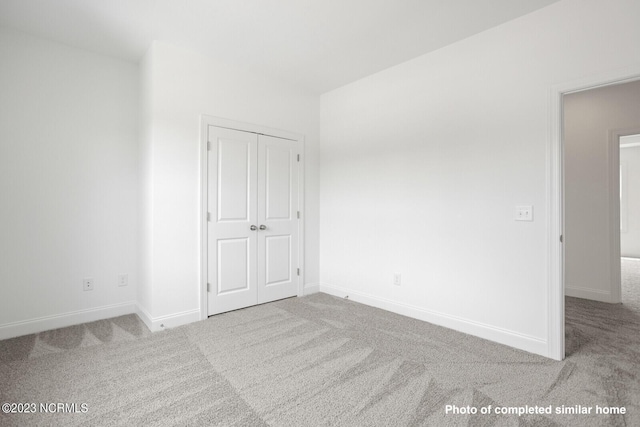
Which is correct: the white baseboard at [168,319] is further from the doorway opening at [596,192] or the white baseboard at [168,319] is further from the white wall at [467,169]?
the doorway opening at [596,192]

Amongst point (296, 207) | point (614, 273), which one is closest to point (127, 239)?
point (296, 207)

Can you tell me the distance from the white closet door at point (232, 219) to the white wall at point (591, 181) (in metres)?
4.03

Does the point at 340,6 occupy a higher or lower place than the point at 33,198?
higher

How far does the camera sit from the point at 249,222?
140 inches

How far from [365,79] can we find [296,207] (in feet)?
5.84

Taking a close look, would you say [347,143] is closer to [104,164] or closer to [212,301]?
[212,301]

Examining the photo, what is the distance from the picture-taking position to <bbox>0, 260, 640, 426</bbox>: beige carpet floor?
5.52ft

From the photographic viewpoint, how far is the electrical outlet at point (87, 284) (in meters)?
3.10

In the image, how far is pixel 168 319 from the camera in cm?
298

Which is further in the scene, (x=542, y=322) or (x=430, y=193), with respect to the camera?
(x=430, y=193)

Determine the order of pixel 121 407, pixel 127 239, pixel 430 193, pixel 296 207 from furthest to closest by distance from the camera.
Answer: pixel 296 207
pixel 127 239
pixel 430 193
pixel 121 407

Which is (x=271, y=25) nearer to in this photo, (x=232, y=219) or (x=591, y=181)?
(x=232, y=219)

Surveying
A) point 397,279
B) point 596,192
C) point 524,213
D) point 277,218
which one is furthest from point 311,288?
point 596,192

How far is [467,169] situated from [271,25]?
2164 millimetres
